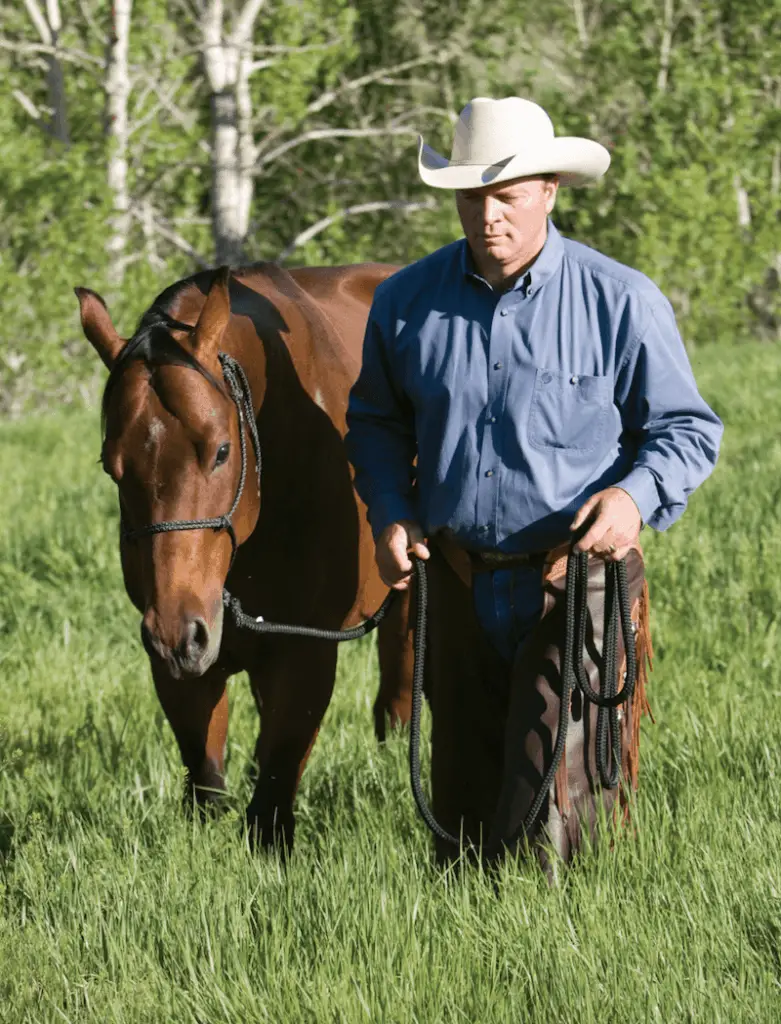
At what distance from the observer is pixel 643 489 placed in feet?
10.1

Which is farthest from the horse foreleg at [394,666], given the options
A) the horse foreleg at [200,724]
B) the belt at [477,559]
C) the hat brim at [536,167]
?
the hat brim at [536,167]

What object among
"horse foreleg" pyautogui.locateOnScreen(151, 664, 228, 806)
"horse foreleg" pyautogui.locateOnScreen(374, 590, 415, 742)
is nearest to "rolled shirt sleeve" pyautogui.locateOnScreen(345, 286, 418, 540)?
"horse foreleg" pyautogui.locateOnScreen(151, 664, 228, 806)

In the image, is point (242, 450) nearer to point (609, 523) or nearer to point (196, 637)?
point (196, 637)

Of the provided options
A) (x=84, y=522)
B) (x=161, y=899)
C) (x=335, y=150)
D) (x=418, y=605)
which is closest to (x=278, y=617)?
(x=418, y=605)

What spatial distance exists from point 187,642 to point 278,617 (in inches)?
30.7

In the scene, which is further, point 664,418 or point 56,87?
point 56,87

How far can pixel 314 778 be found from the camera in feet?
15.4

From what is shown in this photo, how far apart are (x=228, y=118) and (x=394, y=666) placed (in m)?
12.5

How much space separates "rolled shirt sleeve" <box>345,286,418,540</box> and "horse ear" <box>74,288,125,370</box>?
1.94ft

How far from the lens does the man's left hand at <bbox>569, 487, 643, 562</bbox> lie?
303 cm

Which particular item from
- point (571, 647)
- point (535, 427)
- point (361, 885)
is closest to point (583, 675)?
point (571, 647)

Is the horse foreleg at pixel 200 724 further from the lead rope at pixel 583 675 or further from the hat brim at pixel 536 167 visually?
the hat brim at pixel 536 167

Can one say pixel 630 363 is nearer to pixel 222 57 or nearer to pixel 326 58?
pixel 222 57

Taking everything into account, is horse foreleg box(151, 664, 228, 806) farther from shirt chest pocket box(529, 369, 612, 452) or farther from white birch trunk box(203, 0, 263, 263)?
white birch trunk box(203, 0, 263, 263)
